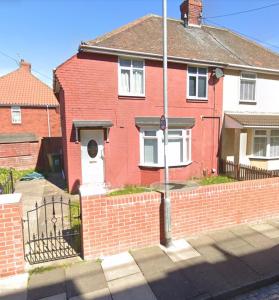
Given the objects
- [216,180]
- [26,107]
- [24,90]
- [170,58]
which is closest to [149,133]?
[170,58]

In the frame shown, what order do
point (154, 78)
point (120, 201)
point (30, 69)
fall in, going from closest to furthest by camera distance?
point (120, 201) → point (154, 78) → point (30, 69)

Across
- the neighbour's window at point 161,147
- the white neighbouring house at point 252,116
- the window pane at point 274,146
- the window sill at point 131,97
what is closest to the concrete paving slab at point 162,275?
the neighbour's window at point 161,147

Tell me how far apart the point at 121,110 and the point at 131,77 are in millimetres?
1446

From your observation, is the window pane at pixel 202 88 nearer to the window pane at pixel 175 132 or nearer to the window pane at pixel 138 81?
the window pane at pixel 175 132

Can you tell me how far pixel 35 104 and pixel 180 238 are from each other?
1809 cm

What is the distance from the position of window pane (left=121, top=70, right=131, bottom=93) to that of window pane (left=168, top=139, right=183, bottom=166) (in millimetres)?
2962

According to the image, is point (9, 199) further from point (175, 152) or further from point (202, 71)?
point (202, 71)

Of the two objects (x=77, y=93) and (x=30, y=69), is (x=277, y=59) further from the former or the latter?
(x=30, y=69)

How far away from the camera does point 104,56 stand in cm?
930

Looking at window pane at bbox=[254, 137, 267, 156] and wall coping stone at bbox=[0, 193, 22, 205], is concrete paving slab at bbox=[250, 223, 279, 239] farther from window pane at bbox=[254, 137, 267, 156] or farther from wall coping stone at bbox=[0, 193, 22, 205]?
window pane at bbox=[254, 137, 267, 156]

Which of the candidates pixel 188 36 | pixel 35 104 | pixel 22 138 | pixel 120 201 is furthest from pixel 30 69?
pixel 120 201

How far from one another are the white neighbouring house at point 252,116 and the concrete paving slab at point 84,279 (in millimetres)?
9134

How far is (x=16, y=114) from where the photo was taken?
1914 cm

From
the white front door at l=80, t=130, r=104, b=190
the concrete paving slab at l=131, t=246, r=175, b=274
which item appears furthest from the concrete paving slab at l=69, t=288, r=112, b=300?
the white front door at l=80, t=130, r=104, b=190
